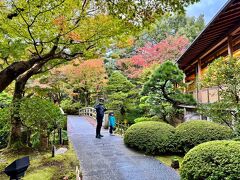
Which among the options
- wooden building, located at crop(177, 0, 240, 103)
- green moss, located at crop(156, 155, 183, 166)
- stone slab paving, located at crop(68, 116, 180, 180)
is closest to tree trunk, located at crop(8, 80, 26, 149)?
stone slab paving, located at crop(68, 116, 180, 180)

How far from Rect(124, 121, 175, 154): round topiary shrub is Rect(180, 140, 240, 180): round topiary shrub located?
8.46 feet

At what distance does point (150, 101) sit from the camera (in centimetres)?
1165

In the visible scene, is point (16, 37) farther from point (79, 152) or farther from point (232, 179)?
point (232, 179)

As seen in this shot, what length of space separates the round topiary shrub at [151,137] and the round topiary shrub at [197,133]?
1.08 feet

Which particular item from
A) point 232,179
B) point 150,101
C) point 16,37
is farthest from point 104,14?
point 150,101

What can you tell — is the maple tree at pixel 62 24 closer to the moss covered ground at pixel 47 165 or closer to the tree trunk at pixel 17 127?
the tree trunk at pixel 17 127

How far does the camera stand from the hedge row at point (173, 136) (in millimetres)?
6967

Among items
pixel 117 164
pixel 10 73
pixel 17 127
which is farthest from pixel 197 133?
pixel 17 127

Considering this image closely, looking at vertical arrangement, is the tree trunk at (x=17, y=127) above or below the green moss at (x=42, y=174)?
above

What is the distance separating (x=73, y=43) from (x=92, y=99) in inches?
917

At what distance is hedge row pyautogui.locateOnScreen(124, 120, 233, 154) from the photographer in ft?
22.9

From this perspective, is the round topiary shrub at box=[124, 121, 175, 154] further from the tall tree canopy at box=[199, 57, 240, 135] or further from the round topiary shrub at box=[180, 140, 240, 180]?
the round topiary shrub at box=[180, 140, 240, 180]

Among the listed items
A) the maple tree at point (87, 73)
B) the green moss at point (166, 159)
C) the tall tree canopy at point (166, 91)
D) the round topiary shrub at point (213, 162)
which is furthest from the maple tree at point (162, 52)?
the round topiary shrub at point (213, 162)

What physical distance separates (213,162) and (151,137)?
130 inches
